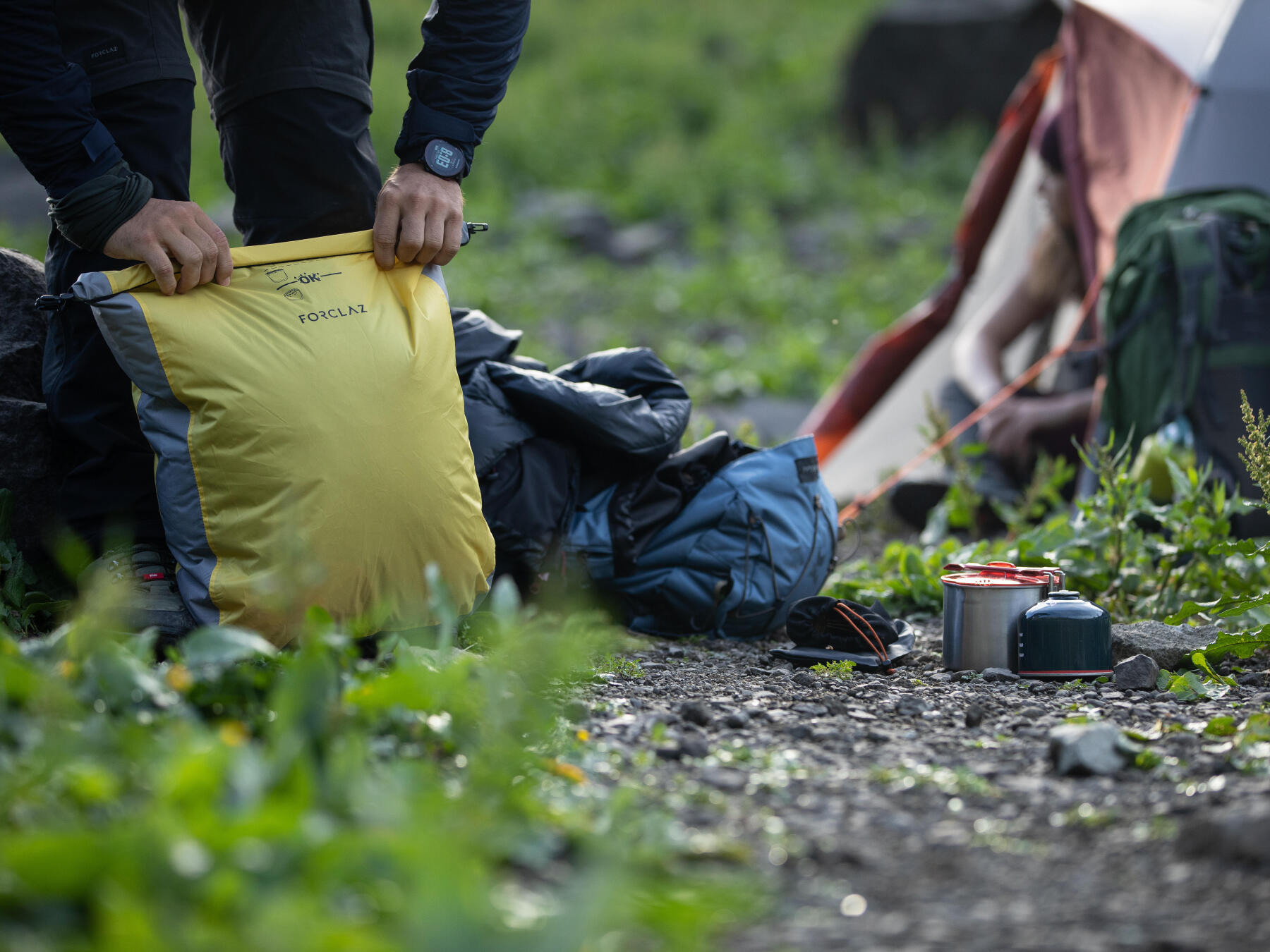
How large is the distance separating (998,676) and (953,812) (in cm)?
89

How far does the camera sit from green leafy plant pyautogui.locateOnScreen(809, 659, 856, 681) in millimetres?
2363

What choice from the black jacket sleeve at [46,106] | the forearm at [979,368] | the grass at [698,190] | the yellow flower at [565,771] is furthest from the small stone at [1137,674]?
the grass at [698,190]

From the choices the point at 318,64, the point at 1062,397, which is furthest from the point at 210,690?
the point at 1062,397

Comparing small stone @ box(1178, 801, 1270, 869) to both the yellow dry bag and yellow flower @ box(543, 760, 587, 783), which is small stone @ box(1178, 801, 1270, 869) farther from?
the yellow dry bag

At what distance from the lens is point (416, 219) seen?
89.7 inches

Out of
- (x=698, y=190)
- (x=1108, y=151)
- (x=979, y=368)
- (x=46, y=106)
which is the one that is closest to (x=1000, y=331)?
(x=979, y=368)

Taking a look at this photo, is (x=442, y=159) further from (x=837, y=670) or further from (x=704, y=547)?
(x=837, y=670)

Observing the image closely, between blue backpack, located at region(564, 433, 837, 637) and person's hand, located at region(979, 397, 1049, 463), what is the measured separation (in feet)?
4.83

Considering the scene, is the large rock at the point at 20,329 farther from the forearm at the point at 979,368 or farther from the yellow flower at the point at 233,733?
the forearm at the point at 979,368

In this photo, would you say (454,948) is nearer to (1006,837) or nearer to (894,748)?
(1006,837)

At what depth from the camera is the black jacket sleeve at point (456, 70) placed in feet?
7.75

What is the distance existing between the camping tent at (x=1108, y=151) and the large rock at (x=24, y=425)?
9.64 ft

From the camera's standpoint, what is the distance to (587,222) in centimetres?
969

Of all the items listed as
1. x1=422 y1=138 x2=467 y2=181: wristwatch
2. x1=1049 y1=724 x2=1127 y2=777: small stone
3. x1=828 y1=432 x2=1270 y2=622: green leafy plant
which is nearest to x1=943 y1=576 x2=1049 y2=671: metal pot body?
x1=828 y1=432 x2=1270 y2=622: green leafy plant
